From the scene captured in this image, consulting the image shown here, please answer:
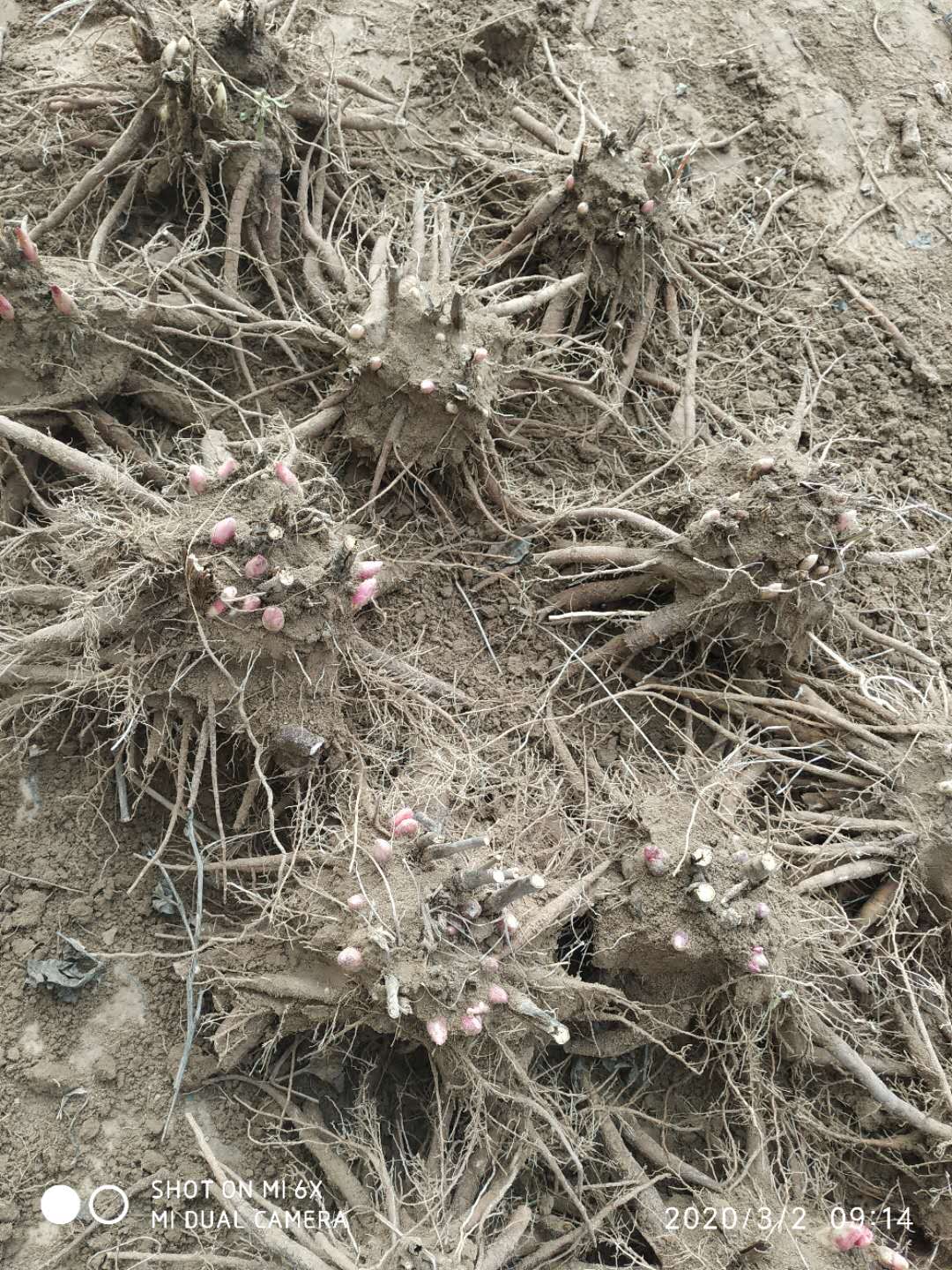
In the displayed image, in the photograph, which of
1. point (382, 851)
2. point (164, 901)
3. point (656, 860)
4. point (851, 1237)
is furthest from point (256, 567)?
point (851, 1237)

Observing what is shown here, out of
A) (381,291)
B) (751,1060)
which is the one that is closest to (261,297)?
(381,291)

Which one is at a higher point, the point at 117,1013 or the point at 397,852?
the point at 397,852

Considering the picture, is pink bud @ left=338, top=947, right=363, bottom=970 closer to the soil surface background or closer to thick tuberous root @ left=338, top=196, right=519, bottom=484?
the soil surface background

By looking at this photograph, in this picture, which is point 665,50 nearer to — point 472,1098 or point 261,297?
point 261,297

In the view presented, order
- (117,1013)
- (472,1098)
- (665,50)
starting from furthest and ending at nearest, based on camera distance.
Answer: (665,50)
(117,1013)
(472,1098)

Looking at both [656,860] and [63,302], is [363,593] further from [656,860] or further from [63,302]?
[63,302]

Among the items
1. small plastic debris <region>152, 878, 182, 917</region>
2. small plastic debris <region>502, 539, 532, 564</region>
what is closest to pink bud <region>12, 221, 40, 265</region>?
small plastic debris <region>502, 539, 532, 564</region>
